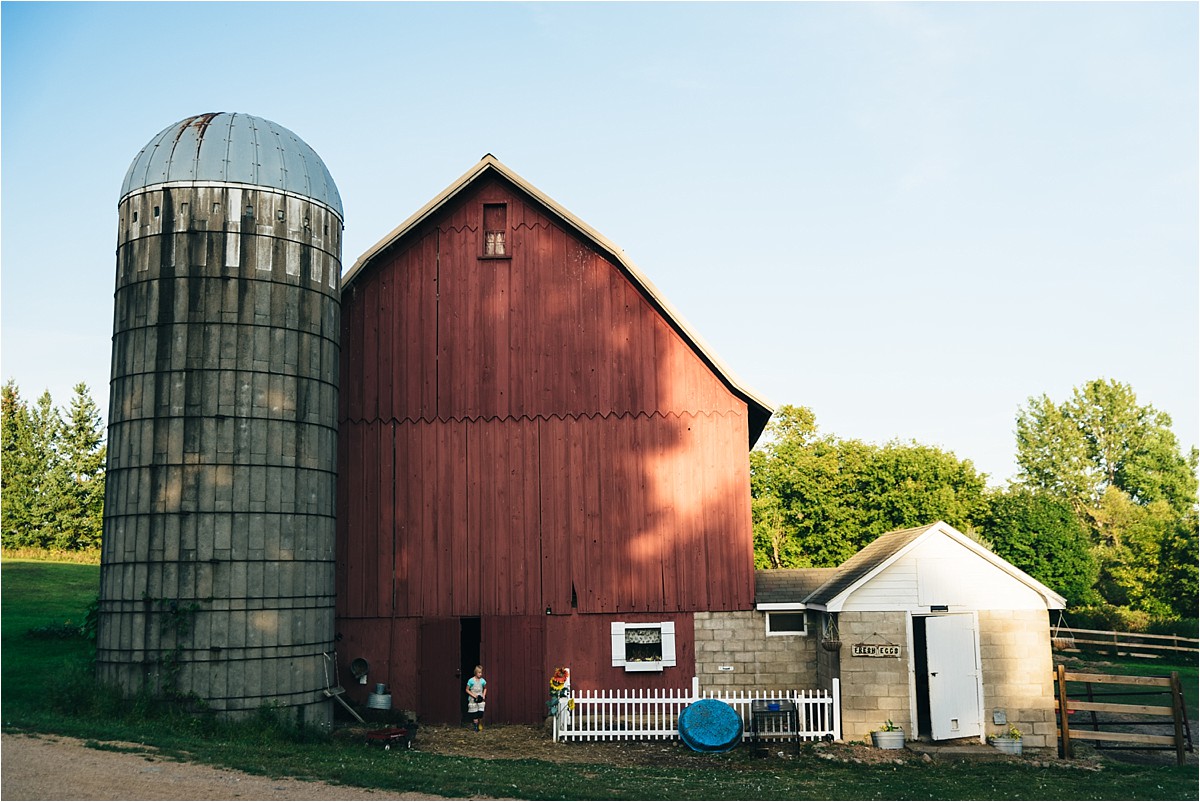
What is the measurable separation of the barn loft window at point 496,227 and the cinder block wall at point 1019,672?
11961mm

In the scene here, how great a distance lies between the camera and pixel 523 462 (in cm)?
2011

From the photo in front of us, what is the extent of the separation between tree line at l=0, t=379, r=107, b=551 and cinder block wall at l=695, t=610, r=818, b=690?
132 ft

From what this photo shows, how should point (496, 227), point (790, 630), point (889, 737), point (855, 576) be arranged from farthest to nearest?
point (496, 227) → point (790, 630) → point (855, 576) → point (889, 737)

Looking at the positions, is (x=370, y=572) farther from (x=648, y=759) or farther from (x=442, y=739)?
(x=648, y=759)

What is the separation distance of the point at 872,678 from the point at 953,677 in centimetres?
145

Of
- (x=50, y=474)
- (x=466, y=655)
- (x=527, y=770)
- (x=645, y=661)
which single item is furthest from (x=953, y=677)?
(x=50, y=474)

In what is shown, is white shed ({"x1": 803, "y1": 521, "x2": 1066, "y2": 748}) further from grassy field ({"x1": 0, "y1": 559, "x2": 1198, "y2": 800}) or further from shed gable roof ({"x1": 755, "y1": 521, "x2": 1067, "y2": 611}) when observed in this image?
grassy field ({"x1": 0, "y1": 559, "x2": 1198, "y2": 800})

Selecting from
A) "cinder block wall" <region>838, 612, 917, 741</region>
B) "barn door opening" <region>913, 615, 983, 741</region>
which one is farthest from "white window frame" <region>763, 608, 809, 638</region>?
"barn door opening" <region>913, 615, 983, 741</region>

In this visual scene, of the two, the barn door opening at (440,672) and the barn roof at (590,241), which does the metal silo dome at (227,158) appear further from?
the barn door opening at (440,672)

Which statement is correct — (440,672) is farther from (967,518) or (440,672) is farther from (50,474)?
(50,474)

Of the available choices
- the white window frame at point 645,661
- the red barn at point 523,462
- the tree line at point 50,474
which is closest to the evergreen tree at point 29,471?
the tree line at point 50,474

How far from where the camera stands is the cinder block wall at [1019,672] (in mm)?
17422

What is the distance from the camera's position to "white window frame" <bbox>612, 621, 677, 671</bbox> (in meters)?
19.3

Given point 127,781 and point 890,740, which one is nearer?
point 127,781
